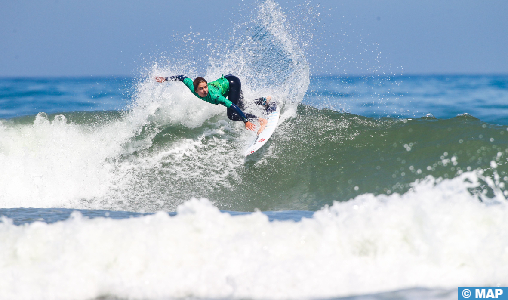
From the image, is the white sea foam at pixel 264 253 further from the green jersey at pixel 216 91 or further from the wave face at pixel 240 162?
the green jersey at pixel 216 91

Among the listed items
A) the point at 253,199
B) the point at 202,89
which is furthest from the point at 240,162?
the point at 202,89

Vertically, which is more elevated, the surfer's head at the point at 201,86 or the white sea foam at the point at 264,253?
the surfer's head at the point at 201,86

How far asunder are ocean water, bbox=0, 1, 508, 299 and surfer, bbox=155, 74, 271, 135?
65 centimetres

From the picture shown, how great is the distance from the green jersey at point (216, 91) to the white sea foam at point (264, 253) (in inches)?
145

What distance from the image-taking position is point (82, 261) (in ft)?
9.90

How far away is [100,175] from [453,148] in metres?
5.86

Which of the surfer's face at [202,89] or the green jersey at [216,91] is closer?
the surfer's face at [202,89]

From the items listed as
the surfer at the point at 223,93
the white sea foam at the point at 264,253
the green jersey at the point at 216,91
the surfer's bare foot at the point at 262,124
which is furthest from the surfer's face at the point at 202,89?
the white sea foam at the point at 264,253

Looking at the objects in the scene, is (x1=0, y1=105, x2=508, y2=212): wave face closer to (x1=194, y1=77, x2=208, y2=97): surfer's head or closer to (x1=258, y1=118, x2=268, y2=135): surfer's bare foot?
(x1=258, y1=118, x2=268, y2=135): surfer's bare foot

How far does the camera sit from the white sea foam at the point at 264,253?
289 centimetres

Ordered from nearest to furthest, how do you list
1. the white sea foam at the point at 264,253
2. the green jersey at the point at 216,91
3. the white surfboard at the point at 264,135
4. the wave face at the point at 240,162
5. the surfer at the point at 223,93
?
the white sea foam at the point at 264,253 < the wave face at the point at 240,162 < the surfer at the point at 223,93 < the green jersey at the point at 216,91 < the white surfboard at the point at 264,135

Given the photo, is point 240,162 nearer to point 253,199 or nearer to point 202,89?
point 253,199

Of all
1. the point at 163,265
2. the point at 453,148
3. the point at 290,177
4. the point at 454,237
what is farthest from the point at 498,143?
the point at 163,265

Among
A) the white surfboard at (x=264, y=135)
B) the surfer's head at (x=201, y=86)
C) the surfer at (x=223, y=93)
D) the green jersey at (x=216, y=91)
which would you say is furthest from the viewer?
the white surfboard at (x=264, y=135)
